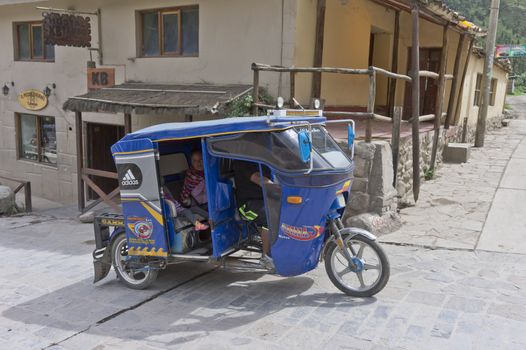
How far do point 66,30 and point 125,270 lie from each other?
7363 millimetres

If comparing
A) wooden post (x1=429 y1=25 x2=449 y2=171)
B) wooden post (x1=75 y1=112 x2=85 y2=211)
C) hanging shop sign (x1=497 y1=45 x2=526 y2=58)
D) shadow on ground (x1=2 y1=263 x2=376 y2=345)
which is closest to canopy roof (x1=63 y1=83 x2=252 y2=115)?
wooden post (x1=75 y1=112 x2=85 y2=211)

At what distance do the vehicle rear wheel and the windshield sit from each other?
5.55 feet

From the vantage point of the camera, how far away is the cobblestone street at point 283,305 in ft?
13.9

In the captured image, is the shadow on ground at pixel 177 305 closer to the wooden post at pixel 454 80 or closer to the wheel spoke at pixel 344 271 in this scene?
the wheel spoke at pixel 344 271

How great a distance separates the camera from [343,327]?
172 inches

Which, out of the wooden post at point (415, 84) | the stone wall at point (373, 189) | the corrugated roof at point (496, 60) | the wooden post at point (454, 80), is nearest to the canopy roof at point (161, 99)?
the stone wall at point (373, 189)

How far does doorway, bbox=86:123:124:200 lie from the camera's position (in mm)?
12875

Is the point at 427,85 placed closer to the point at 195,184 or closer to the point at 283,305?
the point at 195,184

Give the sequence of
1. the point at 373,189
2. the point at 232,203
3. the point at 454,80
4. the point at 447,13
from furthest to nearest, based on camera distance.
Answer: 1. the point at 454,80
2. the point at 447,13
3. the point at 373,189
4. the point at 232,203

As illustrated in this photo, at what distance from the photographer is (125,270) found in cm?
565

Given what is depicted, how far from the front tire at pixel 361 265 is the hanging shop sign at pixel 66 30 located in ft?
28.4

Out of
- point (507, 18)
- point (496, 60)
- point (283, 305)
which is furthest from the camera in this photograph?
point (507, 18)

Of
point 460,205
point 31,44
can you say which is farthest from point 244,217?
point 31,44

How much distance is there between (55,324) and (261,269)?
6.55 feet
